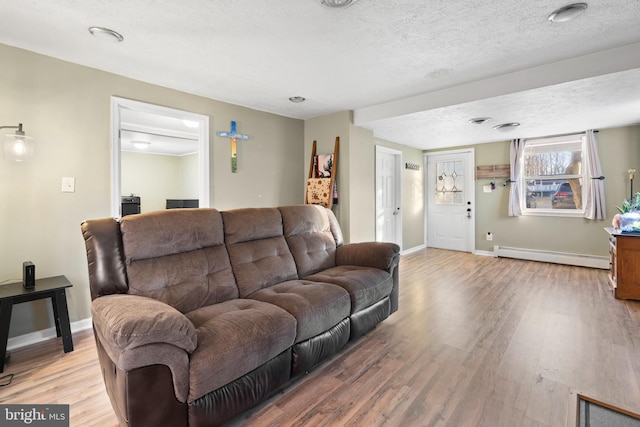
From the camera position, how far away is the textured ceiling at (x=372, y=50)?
201cm

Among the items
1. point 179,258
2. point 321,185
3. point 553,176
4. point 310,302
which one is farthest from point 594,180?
point 179,258

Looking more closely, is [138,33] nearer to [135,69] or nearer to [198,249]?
[135,69]

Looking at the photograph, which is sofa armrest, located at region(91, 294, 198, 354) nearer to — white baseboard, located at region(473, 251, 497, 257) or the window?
white baseboard, located at region(473, 251, 497, 257)

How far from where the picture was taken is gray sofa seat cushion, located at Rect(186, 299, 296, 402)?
144cm

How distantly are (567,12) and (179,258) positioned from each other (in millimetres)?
3097

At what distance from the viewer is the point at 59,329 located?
263 cm

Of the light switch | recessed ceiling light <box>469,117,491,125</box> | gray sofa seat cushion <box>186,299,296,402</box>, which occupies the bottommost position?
gray sofa seat cushion <box>186,299,296,402</box>

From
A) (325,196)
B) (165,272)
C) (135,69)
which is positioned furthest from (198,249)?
(325,196)

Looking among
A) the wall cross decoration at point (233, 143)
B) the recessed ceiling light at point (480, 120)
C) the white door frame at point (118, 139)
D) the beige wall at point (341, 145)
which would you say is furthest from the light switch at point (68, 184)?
the recessed ceiling light at point (480, 120)

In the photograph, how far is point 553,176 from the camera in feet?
17.6

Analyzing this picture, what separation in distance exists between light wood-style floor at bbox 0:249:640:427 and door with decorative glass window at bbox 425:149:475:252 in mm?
2963

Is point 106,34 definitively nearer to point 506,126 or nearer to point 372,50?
point 372,50

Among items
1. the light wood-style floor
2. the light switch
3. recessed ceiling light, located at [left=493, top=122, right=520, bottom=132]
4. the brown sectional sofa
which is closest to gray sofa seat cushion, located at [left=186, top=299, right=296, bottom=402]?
the brown sectional sofa

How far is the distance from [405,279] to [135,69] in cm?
408
